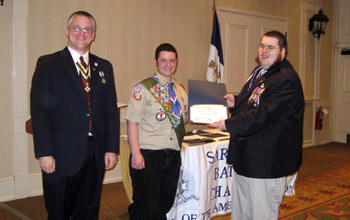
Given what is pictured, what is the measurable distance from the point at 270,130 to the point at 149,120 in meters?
0.85

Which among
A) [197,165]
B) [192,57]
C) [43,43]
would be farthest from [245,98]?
[192,57]

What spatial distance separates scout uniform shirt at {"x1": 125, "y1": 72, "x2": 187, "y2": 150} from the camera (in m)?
2.46

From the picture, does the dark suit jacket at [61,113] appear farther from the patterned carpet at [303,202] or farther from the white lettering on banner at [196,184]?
the patterned carpet at [303,202]

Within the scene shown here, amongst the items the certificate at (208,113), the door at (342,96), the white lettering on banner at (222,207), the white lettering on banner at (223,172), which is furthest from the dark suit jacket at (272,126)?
the door at (342,96)

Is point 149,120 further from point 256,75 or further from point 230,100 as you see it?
point 256,75

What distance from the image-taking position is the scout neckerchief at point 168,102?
8.21ft

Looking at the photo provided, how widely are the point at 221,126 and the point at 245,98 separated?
0.23 metres

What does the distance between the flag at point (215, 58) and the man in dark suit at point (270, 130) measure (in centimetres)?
286

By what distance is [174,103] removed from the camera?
102 inches

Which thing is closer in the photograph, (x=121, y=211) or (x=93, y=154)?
(x=93, y=154)

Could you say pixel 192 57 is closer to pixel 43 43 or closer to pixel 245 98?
pixel 43 43

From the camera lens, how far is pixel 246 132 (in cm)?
209

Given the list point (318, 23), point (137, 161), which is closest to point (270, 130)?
point (137, 161)

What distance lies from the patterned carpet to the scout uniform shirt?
1.13 meters
